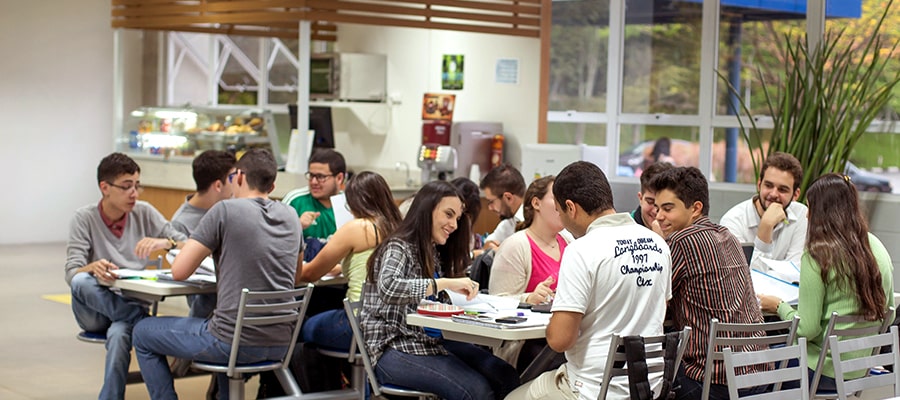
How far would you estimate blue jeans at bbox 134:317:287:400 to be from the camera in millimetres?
4664

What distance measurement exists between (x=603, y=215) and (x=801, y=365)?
75 centimetres

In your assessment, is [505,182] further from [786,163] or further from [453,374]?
[453,374]

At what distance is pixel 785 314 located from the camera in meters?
4.47

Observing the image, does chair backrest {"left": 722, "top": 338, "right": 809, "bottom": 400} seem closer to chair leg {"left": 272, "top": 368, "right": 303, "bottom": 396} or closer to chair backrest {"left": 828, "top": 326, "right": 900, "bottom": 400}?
chair backrest {"left": 828, "top": 326, "right": 900, "bottom": 400}

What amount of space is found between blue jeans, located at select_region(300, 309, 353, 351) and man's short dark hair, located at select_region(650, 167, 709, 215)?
165 centimetres

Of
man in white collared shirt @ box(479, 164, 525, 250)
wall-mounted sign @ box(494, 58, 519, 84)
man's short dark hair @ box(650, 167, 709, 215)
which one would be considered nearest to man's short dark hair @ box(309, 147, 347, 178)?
man in white collared shirt @ box(479, 164, 525, 250)

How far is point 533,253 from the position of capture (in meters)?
4.81

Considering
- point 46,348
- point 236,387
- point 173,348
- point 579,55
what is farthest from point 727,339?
point 579,55

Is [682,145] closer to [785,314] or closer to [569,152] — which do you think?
[569,152]

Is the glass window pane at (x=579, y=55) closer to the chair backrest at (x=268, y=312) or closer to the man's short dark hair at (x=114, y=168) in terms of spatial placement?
the man's short dark hair at (x=114, y=168)

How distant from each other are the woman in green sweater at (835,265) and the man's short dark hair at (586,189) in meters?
1.03

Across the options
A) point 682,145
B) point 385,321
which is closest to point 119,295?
point 385,321

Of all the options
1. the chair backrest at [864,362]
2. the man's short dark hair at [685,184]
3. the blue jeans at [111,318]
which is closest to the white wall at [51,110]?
the blue jeans at [111,318]

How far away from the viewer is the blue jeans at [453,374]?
13.6 ft
